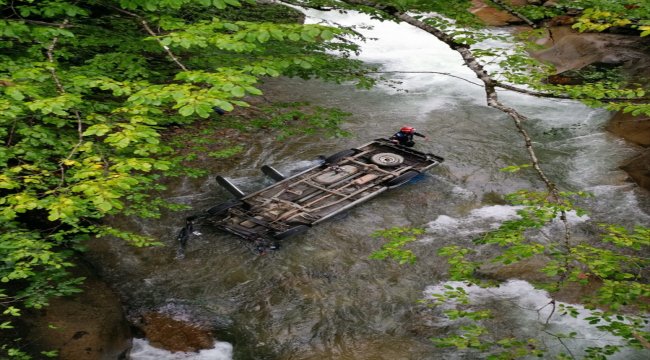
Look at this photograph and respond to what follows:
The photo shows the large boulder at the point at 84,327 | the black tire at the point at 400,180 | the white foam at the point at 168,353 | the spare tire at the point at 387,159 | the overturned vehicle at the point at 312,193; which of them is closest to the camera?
the large boulder at the point at 84,327

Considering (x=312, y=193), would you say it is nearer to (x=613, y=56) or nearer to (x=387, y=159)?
(x=387, y=159)

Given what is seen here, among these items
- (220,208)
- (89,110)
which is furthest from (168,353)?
(89,110)

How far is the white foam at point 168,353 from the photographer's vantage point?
693cm

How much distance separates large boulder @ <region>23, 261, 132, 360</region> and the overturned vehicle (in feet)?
7.13

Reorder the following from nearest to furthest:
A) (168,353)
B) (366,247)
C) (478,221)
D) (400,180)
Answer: (168,353) < (366,247) < (478,221) < (400,180)

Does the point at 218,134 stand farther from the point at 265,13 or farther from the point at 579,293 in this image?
the point at 579,293

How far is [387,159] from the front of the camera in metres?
11.3

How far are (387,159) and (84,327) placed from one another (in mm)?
6614

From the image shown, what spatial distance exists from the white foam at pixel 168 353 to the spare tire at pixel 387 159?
206 inches

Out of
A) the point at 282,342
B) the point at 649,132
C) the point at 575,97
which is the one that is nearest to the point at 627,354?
the point at 575,97

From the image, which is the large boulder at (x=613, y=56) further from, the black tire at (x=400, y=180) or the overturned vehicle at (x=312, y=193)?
the overturned vehicle at (x=312, y=193)

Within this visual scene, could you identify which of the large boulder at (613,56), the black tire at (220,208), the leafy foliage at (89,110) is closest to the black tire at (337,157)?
the black tire at (220,208)

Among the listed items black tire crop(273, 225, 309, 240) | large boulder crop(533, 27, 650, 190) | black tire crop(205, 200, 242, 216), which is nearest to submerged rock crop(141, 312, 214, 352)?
black tire crop(273, 225, 309, 240)

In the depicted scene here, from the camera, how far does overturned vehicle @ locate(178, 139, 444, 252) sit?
9164mm
